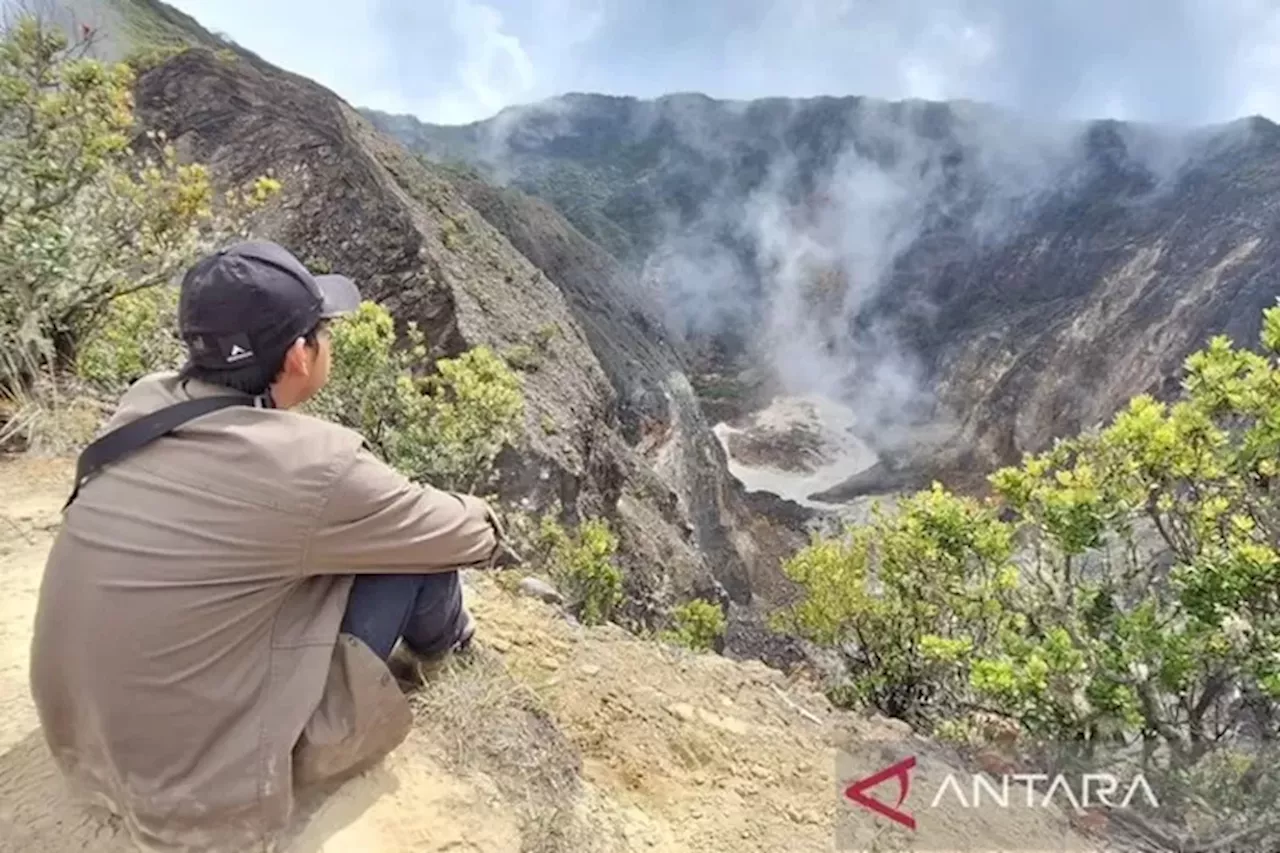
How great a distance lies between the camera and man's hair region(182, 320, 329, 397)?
231 cm

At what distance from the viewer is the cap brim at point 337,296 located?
248 cm

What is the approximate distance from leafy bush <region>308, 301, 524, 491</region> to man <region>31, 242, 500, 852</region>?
17.5ft

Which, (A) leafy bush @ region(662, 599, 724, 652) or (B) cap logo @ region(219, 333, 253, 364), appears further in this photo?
(A) leafy bush @ region(662, 599, 724, 652)

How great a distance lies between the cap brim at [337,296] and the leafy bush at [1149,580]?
3.37 metres

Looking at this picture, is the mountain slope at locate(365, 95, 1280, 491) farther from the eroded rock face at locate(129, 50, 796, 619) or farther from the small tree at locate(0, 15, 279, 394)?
the small tree at locate(0, 15, 279, 394)

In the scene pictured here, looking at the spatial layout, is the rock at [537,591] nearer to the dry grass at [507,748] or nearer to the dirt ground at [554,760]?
the dirt ground at [554,760]

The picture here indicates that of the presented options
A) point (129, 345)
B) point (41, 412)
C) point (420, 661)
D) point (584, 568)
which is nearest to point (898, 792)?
point (420, 661)

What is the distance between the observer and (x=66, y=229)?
5.61 meters

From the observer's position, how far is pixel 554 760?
10.9 feet

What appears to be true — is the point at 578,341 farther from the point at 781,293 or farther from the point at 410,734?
the point at 781,293

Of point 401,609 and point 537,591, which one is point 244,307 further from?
point 537,591

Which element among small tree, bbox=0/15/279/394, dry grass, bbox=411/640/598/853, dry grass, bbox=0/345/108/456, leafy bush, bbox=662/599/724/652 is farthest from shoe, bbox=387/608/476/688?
leafy bush, bbox=662/599/724/652

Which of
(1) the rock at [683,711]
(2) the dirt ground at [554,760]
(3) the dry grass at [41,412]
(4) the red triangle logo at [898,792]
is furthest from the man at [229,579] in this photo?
(3) the dry grass at [41,412]

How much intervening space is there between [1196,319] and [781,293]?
30.1 m
